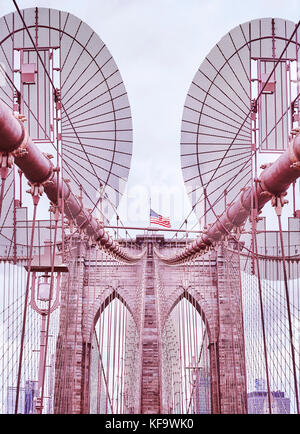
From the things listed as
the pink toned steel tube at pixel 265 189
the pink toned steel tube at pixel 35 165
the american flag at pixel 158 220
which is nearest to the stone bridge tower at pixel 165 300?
the american flag at pixel 158 220

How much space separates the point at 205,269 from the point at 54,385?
7.07 meters

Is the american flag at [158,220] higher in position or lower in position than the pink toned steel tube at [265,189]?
higher

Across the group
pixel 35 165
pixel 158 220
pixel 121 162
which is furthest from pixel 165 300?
pixel 35 165

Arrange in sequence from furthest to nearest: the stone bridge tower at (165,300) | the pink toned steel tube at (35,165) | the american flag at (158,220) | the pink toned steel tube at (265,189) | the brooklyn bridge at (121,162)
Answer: the stone bridge tower at (165,300)
the american flag at (158,220)
the brooklyn bridge at (121,162)
the pink toned steel tube at (265,189)
the pink toned steel tube at (35,165)

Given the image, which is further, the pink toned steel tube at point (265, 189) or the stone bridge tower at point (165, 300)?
the stone bridge tower at point (165, 300)

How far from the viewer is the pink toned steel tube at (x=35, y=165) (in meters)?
4.65

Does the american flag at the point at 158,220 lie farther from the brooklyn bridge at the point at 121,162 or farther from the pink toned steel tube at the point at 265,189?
the pink toned steel tube at the point at 265,189

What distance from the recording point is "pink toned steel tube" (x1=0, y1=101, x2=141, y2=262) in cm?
465

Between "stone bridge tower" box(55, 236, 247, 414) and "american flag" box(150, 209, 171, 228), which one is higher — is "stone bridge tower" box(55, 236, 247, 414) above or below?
below

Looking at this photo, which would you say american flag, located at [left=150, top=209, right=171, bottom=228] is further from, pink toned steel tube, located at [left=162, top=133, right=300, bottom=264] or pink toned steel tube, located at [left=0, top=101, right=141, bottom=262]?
pink toned steel tube, located at [left=0, top=101, right=141, bottom=262]

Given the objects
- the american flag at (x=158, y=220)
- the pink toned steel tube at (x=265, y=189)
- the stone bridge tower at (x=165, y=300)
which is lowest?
the pink toned steel tube at (x=265, y=189)

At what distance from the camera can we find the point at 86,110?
1130cm

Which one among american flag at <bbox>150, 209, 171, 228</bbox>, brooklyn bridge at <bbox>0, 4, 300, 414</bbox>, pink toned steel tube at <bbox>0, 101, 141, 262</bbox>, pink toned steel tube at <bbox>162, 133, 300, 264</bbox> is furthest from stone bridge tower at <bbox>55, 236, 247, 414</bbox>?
pink toned steel tube at <bbox>0, 101, 141, 262</bbox>

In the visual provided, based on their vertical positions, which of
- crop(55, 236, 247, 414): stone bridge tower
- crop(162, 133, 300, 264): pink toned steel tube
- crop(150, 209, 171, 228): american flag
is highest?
crop(150, 209, 171, 228): american flag
